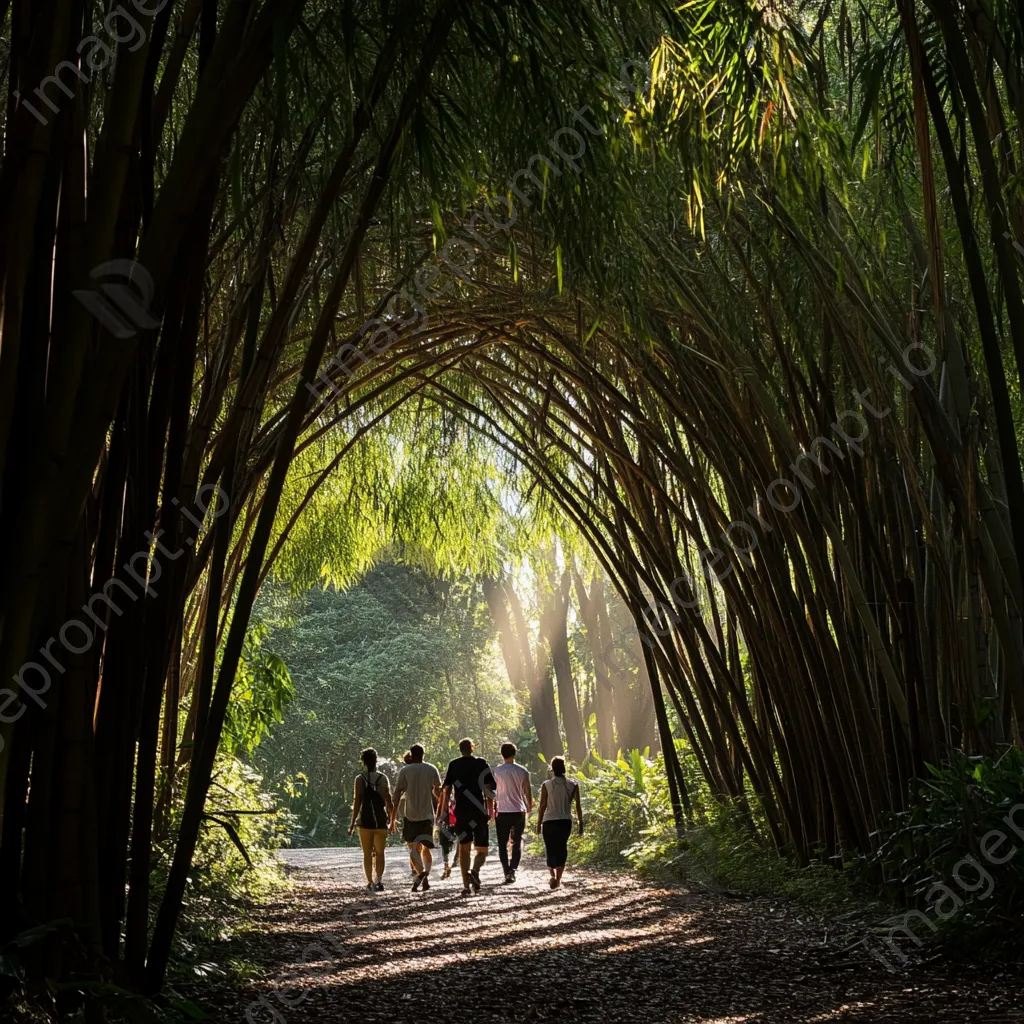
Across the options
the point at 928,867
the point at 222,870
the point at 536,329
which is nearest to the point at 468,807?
the point at 222,870

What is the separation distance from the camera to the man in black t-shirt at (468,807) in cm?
637

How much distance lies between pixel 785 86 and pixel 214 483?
1.73 metres

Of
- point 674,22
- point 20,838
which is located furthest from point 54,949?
point 674,22

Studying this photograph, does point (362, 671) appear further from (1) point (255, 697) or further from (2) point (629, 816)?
(1) point (255, 697)

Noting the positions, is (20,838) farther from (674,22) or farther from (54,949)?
(674,22)

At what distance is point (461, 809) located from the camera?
6371mm

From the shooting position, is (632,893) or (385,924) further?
(632,893)

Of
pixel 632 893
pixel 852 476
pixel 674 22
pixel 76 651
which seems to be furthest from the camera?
pixel 632 893

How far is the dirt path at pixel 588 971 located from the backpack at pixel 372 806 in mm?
1045

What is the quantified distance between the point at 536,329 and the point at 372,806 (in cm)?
303

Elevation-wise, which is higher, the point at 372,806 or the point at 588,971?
the point at 372,806

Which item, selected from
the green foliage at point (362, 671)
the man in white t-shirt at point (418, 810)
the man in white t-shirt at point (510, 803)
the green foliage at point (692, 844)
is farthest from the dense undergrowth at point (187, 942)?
the green foliage at point (362, 671)

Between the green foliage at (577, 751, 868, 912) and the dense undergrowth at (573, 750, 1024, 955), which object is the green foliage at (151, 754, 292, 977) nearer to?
the dense undergrowth at (573, 750, 1024, 955)

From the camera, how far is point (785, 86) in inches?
105
